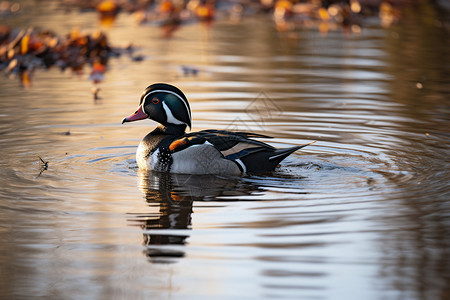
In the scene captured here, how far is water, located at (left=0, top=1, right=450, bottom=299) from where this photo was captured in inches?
215

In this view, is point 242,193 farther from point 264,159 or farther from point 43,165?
point 43,165

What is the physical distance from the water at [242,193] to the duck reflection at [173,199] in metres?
0.02

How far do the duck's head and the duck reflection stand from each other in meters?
0.71

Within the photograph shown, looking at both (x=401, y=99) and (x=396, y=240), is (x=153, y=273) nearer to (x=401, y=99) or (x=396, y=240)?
(x=396, y=240)

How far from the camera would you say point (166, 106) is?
8969 mm

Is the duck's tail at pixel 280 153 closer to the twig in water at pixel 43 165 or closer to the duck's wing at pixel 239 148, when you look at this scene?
the duck's wing at pixel 239 148

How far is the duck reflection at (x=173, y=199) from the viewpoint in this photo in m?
6.15

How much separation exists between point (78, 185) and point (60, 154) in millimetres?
1377

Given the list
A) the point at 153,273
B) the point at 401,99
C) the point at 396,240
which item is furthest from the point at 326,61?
the point at 153,273

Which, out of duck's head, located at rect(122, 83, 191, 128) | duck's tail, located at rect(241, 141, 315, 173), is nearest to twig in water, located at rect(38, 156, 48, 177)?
duck's head, located at rect(122, 83, 191, 128)

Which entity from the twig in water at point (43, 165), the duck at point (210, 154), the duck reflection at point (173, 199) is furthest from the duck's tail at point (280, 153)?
the twig in water at point (43, 165)

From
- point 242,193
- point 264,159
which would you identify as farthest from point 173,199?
point 264,159

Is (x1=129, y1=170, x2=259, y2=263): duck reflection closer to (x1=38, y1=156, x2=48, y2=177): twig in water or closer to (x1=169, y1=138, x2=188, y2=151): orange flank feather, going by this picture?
(x1=169, y1=138, x2=188, y2=151): orange flank feather

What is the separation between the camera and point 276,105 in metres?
11.9
